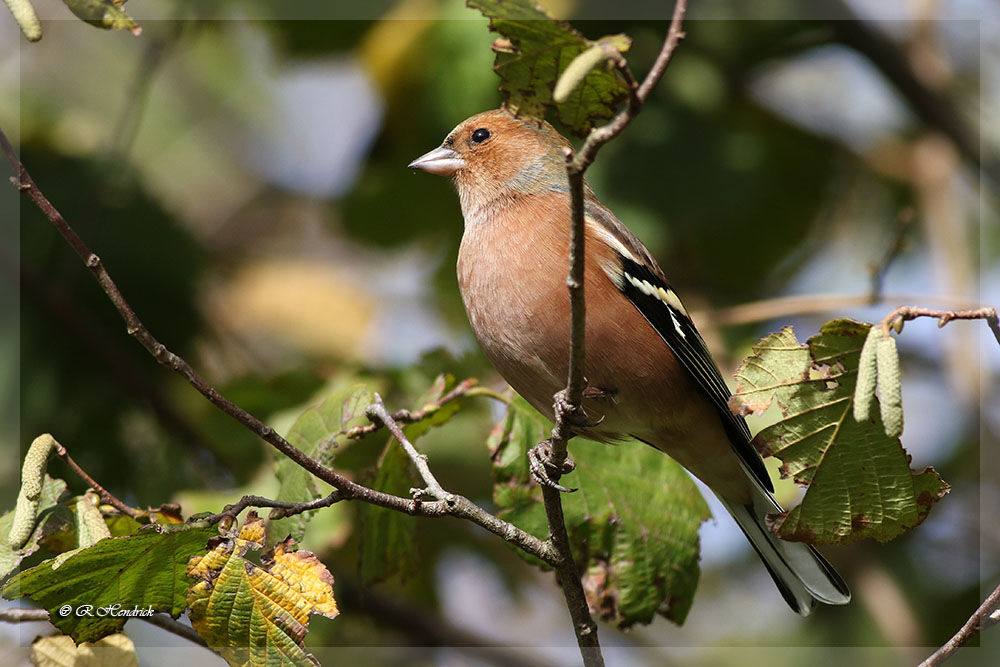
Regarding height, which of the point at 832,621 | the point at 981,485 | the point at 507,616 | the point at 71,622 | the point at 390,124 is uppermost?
the point at 390,124

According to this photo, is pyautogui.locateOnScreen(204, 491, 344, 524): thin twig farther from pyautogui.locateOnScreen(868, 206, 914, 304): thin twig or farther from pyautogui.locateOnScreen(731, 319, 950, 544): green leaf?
pyautogui.locateOnScreen(868, 206, 914, 304): thin twig

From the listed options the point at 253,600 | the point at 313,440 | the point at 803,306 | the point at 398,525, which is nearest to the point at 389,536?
the point at 398,525

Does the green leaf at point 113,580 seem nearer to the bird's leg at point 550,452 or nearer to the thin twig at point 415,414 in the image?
the thin twig at point 415,414

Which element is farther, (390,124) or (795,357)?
(390,124)

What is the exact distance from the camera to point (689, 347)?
4.40 m

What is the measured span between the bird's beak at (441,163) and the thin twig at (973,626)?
126 inches

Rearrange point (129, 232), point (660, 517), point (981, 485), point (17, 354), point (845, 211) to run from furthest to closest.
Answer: point (845, 211)
point (981, 485)
point (129, 232)
point (17, 354)
point (660, 517)

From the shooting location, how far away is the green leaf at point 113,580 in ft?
9.23

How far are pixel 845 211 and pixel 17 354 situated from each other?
5977 mm

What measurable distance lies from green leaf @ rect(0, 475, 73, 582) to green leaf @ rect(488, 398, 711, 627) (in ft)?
5.25

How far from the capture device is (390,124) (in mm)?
6477

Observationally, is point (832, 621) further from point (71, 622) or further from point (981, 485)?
point (71, 622)

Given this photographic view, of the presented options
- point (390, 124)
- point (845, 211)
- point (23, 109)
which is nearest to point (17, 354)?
point (23, 109)

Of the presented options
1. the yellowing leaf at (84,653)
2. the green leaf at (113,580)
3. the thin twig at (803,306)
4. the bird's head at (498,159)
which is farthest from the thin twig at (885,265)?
the yellowing leaf at (84,653)
